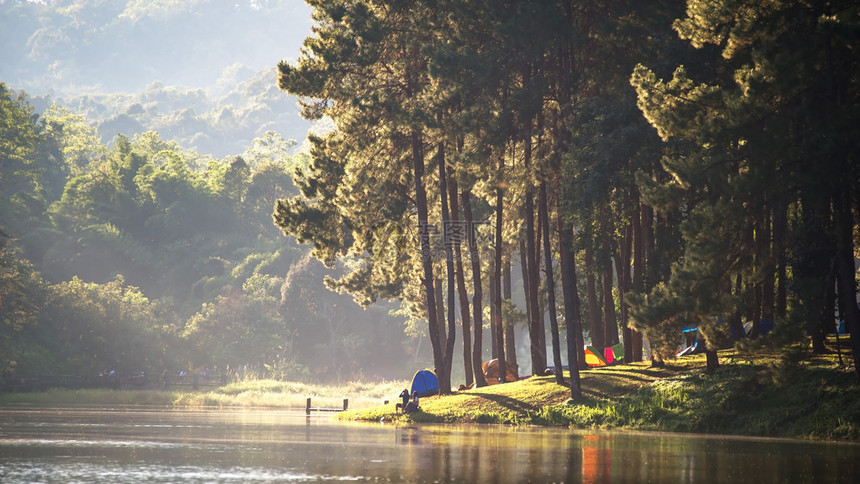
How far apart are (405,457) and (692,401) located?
15.4 metres

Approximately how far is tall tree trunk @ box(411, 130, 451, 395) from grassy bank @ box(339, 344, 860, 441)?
2617mm

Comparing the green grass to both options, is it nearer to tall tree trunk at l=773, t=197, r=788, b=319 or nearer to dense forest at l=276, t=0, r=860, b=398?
dense forest at l=276, t=0, r=860, b=398

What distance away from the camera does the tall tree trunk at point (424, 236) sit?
42812mm

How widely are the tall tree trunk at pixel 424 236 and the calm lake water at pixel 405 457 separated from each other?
12.6 metres

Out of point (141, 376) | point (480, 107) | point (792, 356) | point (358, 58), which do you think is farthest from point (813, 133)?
point (141, 376)

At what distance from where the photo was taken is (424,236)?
144 ft

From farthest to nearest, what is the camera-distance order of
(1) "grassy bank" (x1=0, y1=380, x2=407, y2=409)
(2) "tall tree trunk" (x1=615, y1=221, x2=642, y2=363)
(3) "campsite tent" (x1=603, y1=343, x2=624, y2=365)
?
(1) "grassy bank" (x1=0, y1=380, x2=407, y2=409) < (3) "campsite tent" (x1=603, y1=343, x2=624, y2=365) < (2) "tall tree trunk" (x1=615, y1=221, x2=642, y2=363)

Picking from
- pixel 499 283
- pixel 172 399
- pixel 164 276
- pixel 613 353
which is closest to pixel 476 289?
pixel 499 283

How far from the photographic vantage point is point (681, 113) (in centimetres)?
2922

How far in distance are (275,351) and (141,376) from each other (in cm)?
2576

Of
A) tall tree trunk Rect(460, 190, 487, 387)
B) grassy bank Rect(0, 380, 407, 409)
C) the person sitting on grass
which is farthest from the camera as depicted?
grassy bank Rect(0, 380, 407, 409)

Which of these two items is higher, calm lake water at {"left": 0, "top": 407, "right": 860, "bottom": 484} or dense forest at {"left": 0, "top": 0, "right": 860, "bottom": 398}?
dense forest at {"left": 0, "top": 0, "right": 860, "bottom": 398}

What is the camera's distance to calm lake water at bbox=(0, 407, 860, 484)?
16.5m

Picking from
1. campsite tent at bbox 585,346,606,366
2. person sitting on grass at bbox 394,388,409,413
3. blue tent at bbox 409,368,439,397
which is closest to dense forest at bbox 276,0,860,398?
campsite tent at bbox 585,346,606,366
